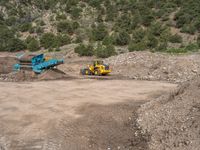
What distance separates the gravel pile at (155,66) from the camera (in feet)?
85.1

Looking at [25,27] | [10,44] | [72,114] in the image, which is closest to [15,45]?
[10,44]

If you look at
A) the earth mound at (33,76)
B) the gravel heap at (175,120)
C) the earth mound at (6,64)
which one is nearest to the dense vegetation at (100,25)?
the earth mound at (6,64)

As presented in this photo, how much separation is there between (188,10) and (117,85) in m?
31.1

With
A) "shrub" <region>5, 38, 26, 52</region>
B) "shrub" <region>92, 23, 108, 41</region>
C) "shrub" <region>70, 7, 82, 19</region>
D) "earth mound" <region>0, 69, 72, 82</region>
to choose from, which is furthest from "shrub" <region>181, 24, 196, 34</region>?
"earth mound" <region>0, 69, 72, 82</region>

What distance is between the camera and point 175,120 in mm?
12734

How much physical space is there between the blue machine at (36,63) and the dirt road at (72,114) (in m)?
2.79

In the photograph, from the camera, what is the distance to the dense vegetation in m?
41.3

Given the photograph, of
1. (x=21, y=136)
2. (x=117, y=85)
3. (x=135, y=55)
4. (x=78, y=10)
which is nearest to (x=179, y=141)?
(x=21, y=136)

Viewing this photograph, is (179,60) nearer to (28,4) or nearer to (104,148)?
(104,148)

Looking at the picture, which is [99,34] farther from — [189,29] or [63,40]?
[189,29]

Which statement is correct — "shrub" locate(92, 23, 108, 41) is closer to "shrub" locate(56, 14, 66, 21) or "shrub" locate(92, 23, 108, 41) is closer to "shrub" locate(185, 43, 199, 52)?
"shrub" locate(56, 14, 66, 21)

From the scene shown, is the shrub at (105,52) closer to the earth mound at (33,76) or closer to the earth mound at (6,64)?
the earth mound at (6,64)

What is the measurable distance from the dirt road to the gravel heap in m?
0.61

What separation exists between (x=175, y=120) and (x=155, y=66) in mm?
15777
